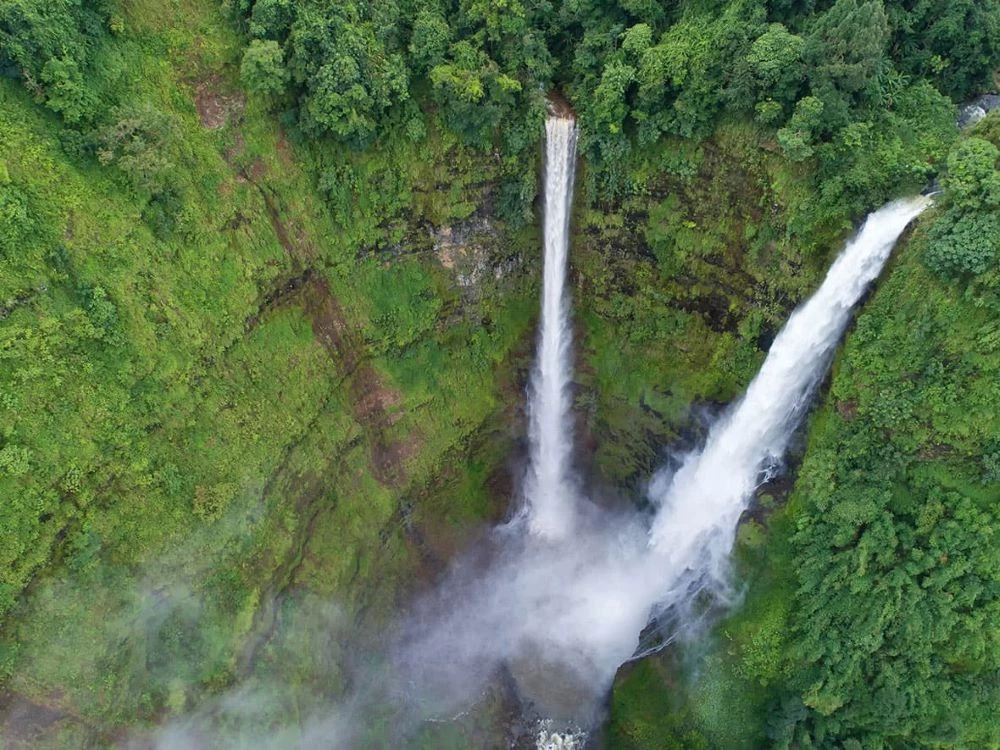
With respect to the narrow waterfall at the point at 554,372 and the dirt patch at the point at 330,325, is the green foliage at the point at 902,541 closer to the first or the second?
the narrow waterfall at the point at 554,372

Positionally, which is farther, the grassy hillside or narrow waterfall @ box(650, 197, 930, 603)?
narrow waterfall @ box(650, 197, 930, 603)

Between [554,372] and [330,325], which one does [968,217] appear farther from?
[330,325]

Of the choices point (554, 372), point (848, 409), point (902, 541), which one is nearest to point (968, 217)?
point (848, 409)

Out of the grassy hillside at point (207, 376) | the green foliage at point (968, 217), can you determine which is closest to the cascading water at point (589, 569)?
the green foliage at point (968, 217)

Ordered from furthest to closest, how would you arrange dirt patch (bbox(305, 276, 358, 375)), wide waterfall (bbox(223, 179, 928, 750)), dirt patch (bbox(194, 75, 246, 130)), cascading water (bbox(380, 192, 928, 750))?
dirt patch (bbox(305, 276, 358, 375))
wide waterfall (bbox(223, 179, 928, 750))
cascading water (bbox(380, 192, 928, 750))
dirt patch (bbox(194, 75, 246, 130))

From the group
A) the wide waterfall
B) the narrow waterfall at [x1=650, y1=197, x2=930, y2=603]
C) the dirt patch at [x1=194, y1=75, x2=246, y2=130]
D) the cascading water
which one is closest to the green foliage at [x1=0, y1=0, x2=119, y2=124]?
the dirt patch at [x1=194, y1=75, x2=246, y2=130]

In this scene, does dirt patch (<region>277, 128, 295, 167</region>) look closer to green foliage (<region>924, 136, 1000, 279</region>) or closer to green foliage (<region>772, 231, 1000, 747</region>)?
Result: green foliage (<region>772, 231, 1000, 747</region>)
